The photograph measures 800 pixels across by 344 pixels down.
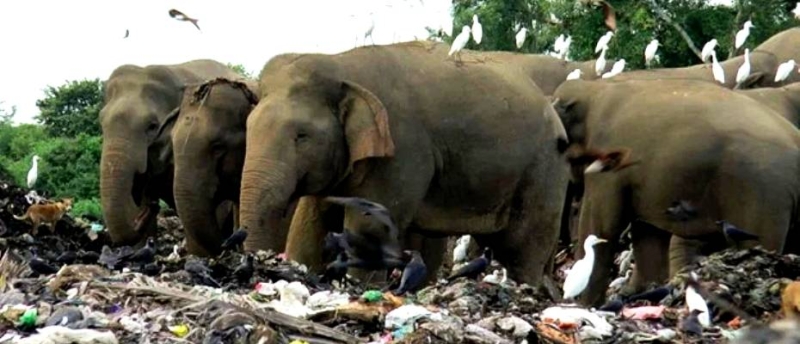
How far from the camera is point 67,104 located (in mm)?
36562

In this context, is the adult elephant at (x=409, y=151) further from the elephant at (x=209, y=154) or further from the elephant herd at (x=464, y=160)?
the elephant at (x=209, y=154)

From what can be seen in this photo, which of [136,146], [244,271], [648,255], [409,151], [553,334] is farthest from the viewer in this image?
[136,146]

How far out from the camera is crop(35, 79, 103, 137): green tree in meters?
34.8

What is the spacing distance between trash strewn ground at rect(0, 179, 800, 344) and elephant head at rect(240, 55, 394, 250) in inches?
31.5

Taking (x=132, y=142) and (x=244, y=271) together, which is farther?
(x=132, y=142)

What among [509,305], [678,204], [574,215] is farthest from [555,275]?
[509,305]

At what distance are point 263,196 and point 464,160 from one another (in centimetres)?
202

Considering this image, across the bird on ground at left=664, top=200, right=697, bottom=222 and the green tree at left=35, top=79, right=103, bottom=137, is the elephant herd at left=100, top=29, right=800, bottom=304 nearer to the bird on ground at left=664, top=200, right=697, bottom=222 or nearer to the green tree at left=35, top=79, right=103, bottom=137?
the bird on ground at left=664, top=200, right=697, bottom=222

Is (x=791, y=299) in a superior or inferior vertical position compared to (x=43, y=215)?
superior

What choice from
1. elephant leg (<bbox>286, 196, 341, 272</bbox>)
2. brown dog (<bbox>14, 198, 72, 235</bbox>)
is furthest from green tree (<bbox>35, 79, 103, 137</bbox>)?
elephant leg (<bbox>286, 196, 341, 272</bbox>)

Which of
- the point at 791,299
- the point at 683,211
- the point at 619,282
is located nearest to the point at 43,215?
the point at 619,282

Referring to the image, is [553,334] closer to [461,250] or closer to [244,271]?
[244,271]

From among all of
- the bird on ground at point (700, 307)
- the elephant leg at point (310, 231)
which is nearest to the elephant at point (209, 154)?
the elephant leg at point (310, 231)

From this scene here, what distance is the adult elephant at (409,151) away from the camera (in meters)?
10.7
